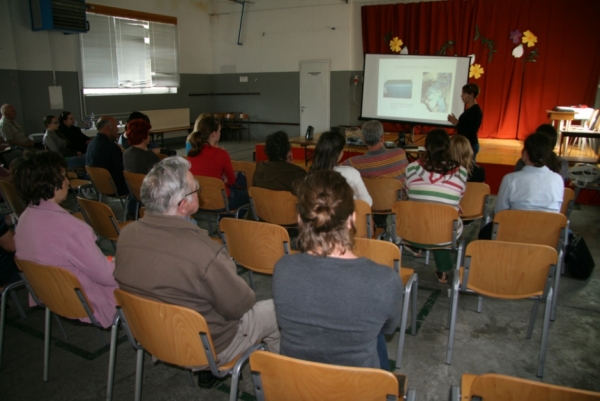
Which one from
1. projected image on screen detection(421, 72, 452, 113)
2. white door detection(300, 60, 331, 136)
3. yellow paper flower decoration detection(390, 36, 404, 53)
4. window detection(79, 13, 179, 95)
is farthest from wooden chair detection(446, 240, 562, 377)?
window detection(79, 13, 179, 95)

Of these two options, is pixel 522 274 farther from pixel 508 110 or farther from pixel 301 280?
pixel 508 110

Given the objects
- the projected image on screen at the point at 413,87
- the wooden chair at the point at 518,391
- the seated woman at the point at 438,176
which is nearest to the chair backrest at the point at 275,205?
the seated woman at the point at 438,176

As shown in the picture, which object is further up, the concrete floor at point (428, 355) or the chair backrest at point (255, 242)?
the chair backrest at point (255, 242)

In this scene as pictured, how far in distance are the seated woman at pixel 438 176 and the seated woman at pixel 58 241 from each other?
76.7 inches

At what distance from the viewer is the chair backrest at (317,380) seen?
1177 millimetres

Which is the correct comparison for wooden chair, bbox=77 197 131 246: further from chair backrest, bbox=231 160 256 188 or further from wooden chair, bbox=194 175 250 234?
chair backrest, bbox=231 160 256 188

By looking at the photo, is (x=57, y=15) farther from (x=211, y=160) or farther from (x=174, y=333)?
(x=174, y=333)

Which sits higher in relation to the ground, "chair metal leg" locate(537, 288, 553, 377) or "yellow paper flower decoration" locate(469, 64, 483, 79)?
"yellow paper flower decoration" locate(469, 64, 483, 79)

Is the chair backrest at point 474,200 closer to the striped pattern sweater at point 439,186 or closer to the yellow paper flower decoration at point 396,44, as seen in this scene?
the striped pattern sweater at point 439,186

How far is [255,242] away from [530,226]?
5.37 ft

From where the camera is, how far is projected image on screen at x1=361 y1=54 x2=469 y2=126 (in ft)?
24.6

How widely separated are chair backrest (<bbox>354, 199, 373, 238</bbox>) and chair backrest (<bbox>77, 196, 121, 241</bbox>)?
155 cm

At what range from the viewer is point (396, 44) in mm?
9227

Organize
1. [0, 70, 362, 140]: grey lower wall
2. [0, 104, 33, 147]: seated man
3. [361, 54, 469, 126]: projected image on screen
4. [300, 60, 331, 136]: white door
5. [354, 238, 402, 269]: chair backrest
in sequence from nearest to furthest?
[354, 238, 402, 269]: chair backrest, [0, 104, 33, 147]: seated man, [361, 54, 469, 126]: projected image on screen, [0, 70, 362, 140]: grey lower wall, [300, 60, 331, 136]: white door
